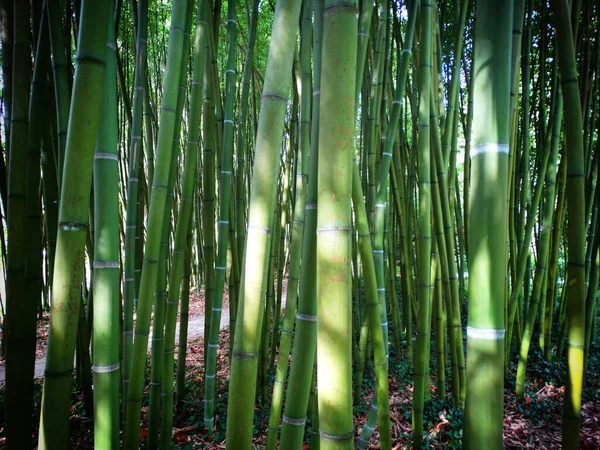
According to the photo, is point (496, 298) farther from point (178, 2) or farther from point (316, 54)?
point (178, 2)

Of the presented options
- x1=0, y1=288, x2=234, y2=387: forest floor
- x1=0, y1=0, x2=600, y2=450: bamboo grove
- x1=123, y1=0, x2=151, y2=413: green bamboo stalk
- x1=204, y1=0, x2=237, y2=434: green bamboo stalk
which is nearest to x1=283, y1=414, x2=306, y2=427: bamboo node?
x1=0, y1=0, x2=600, y2=450: bamboo grove

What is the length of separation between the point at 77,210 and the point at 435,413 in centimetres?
198

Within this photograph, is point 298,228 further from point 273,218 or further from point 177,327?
point 177,327

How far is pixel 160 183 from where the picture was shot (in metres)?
1.04

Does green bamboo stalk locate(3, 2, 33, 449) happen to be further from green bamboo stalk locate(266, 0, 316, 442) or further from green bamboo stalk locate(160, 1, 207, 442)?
green bamboo stalk locate(266, 0, 316, 442)

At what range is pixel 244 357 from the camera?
2.30 ft

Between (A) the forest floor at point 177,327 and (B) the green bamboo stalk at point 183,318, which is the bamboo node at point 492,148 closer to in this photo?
(B) the green bamboo stalk at point 183,318

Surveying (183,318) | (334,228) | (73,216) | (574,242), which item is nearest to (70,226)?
(73,216)

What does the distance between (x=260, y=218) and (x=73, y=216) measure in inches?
14.4

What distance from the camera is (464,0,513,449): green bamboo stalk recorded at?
23.5 inches

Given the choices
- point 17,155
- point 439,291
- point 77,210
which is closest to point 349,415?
point 77,210

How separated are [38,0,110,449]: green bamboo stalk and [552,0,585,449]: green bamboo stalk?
95cm

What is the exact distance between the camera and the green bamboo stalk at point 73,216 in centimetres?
74

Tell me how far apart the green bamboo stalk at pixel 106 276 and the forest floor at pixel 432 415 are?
105cm
